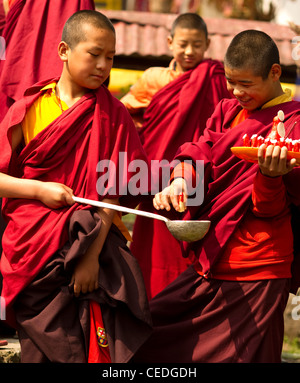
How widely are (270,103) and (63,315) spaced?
139 centimetres

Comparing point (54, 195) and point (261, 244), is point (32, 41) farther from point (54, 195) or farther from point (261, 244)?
point (261, 244)

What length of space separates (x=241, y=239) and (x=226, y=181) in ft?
0.96

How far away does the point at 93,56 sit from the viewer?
3947 mm

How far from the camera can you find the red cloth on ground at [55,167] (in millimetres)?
3801

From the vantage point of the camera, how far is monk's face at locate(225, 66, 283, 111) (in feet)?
12.9

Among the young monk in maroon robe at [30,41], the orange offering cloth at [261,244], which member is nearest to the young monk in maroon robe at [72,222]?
the orange offering cloth at [261,244]

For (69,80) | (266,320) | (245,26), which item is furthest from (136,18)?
(266,320)

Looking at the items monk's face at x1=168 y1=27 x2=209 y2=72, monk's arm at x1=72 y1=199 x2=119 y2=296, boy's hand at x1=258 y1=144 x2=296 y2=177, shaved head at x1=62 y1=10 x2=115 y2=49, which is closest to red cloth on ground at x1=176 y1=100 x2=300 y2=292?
boy's hand at x1=258 y1=144 x2=296 y2=177

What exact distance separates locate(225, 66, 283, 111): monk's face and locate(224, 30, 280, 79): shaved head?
2cm

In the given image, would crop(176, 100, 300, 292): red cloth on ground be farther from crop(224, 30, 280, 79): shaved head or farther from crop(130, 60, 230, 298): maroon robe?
crop(130, 60, 230, 298): maroon robe

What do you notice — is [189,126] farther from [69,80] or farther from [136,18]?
[136,18]

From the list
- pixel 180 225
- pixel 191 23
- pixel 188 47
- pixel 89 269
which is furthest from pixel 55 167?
pixel 191 23

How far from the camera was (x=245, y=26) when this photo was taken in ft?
Answer: 32.6

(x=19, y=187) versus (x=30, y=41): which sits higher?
(x=30, y=41)
